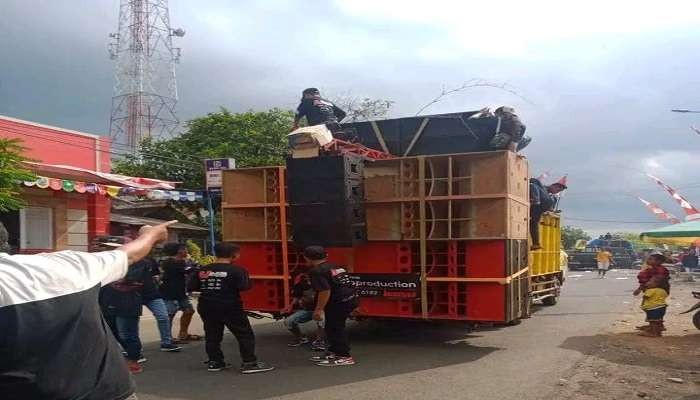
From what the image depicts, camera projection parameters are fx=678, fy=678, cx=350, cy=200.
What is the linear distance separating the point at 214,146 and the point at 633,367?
78.9ft

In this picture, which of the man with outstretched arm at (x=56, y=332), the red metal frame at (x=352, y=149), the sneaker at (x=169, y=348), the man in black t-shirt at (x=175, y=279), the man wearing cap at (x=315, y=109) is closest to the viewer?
the man with outstretched arm at (x=56, y=332)

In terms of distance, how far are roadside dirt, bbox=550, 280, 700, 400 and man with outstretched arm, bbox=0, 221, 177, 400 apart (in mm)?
5018

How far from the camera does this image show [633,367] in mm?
7859

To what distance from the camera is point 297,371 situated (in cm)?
762

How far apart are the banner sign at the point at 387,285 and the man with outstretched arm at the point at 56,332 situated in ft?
20.5

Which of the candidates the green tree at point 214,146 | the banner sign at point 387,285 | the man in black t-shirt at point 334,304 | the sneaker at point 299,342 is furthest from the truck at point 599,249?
the man in black t-shirt at point 334,304

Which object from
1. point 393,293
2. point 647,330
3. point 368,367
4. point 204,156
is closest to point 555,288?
point 647,330

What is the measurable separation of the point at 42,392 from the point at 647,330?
10.3m

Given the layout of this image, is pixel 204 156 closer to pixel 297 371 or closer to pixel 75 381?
pixel 297 371

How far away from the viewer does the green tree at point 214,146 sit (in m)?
28.8

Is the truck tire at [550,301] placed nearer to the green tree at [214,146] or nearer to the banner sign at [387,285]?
the banner sign at [387,285]

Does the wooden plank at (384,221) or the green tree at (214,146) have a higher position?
the green tree at (214,146)

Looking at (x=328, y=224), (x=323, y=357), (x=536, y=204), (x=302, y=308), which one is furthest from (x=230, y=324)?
(x=536, y=204)

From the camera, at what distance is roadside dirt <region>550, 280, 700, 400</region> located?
661 cm
